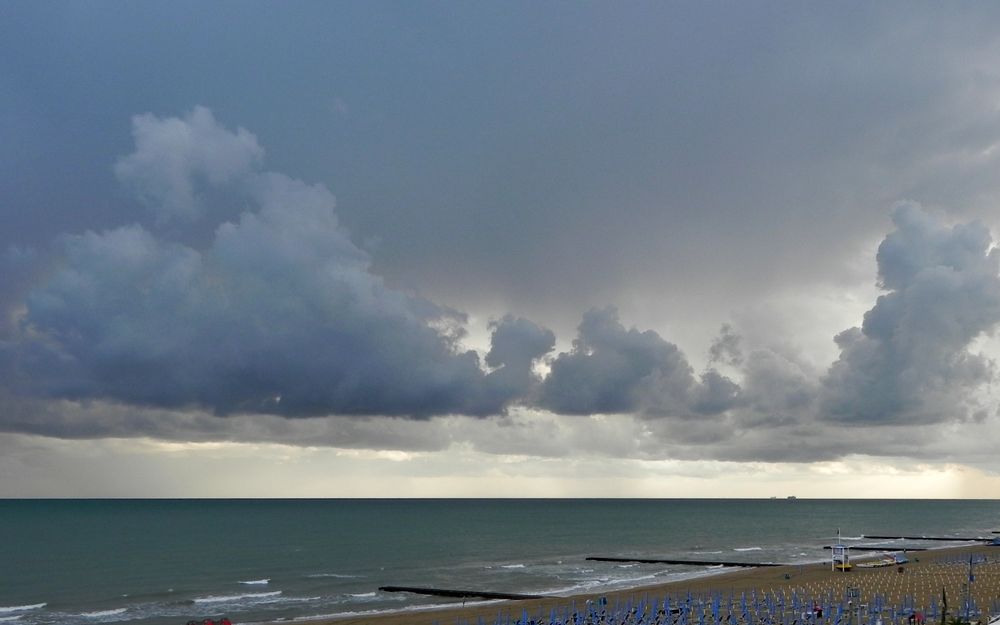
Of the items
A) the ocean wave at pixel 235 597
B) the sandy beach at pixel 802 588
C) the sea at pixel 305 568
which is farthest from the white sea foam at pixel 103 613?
the sandy beach at pixel 802 588

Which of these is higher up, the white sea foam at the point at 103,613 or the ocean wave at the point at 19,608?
the white sea foam at the point at 103,613

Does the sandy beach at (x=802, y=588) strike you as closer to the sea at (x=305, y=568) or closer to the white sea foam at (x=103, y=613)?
the sea at (x=305, y=568)

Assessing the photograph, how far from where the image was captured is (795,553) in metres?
140

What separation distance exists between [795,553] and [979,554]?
89.5 feet

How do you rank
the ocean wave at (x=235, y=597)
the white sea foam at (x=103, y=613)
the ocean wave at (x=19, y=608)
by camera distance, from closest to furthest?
the white sea foam at (x=103, y=613) < the ocean wave at (x=19, y=608) < the ocean wave at (x=235, y=597)

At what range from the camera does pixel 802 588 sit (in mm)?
85062

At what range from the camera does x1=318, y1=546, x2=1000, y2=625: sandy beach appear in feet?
234

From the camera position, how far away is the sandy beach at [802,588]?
71.4 m

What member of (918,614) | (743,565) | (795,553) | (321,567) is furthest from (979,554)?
(321,567)

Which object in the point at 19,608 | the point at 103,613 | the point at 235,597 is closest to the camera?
the point at 103,613

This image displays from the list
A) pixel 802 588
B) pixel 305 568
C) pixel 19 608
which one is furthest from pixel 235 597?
pixel 802 588

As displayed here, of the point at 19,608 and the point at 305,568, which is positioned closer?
the point at 19,608

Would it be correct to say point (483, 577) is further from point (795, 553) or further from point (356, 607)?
point (795, 553)

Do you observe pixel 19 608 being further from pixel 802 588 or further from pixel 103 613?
pixel 802 588
